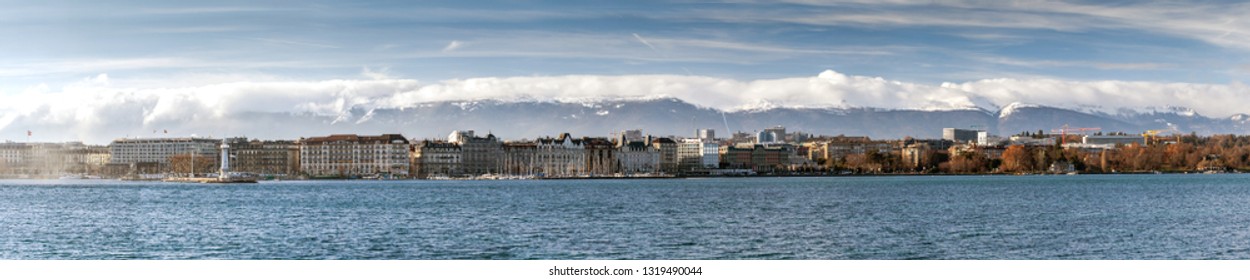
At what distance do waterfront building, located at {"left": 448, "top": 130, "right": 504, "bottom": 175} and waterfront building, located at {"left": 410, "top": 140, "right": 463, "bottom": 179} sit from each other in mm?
457

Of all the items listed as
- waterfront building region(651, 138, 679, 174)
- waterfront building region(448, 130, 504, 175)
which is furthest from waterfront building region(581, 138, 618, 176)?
waterfront building region(448, 130, 504, 175)

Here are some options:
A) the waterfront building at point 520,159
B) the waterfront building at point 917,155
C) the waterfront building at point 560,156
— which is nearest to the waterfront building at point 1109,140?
the waterfront building at point 917,155

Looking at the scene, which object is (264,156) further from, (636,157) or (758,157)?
(758,157)

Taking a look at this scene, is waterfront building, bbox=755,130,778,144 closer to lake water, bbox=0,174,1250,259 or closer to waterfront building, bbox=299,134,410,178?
waterfront building, bbox=299,134,410,178

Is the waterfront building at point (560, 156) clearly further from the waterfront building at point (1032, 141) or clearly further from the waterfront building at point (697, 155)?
the waterfront building at point (1032, 141)

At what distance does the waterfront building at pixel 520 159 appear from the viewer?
88.6 m

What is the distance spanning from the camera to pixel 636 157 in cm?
9825

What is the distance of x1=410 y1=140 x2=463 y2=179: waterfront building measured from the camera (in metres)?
87.8

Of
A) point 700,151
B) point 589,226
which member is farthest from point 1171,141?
point 589,226

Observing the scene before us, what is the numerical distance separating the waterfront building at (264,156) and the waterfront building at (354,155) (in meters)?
0.90

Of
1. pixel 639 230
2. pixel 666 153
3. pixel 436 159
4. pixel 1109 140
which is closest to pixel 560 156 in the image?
pixel 436 159

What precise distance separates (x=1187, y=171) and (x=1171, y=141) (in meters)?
4.97

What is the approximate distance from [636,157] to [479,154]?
1283cm
